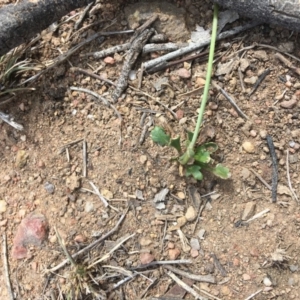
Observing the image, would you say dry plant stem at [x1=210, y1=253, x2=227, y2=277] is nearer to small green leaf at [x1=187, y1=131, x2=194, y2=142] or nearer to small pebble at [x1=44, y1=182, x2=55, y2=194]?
small green leaf at [x1=187, y1=131, x2=194, y2=142]

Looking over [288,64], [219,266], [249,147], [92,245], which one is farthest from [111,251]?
[288,64]

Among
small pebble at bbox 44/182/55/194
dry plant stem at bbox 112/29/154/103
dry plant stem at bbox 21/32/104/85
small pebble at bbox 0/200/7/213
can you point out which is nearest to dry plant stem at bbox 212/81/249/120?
dry plant stem at bbox 112/29/154/103

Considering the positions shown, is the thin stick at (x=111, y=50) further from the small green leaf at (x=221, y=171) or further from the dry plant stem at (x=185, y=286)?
the dry plant stem at (x=185, y=286)

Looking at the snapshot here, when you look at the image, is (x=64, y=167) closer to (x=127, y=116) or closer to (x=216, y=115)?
(x=127, y=116)

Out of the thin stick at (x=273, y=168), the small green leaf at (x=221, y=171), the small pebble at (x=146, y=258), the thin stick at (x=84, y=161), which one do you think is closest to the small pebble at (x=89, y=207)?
the thin stick at (x=84, y=161)

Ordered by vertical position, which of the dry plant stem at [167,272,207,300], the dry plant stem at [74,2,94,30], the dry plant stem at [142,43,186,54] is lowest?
the dry plant stem at [167,272,207,300]

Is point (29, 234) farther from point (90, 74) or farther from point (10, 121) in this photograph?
point (90, 74)
